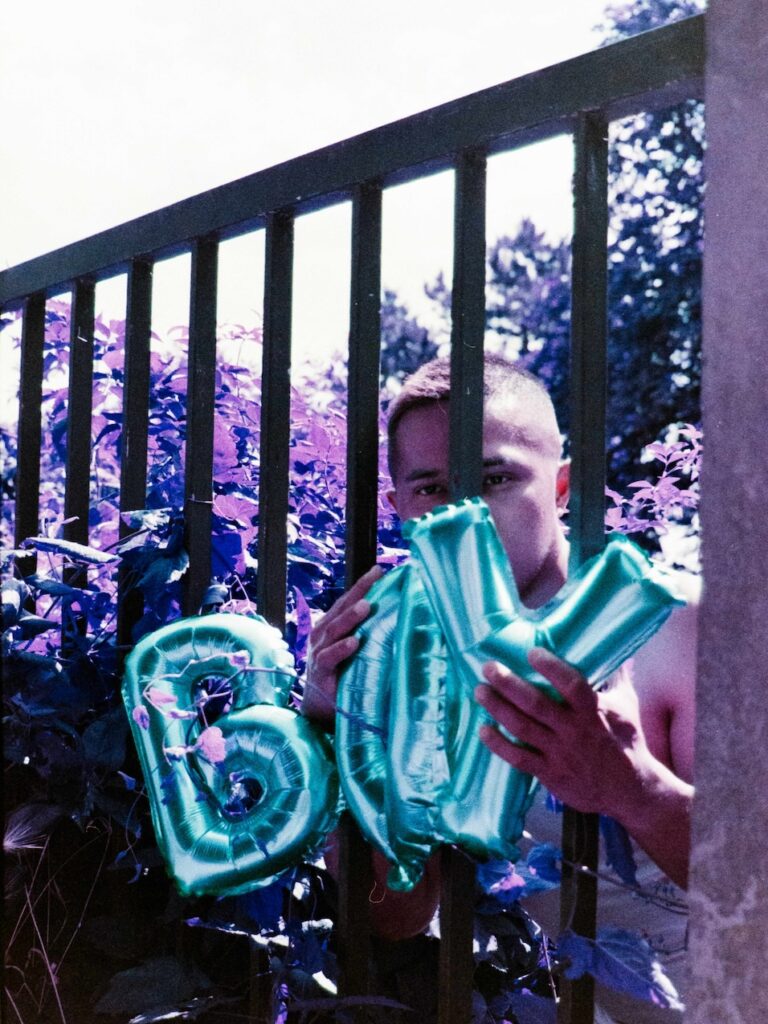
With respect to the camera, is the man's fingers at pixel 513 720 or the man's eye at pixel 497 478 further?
the man's eye at pixel 497 478

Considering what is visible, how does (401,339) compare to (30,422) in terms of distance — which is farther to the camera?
(401,339)

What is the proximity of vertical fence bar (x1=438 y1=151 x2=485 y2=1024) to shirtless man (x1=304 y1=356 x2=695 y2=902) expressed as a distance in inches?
2.8

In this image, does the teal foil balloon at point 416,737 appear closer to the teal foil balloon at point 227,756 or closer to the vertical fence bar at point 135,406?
the teal foil balloon at point 227,756

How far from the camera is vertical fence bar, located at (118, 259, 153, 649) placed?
198 centimetres

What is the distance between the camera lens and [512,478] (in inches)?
60.6

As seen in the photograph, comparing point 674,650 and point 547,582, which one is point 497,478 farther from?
point 674,650

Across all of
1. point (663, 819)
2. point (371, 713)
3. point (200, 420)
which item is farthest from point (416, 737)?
point (200, 420)

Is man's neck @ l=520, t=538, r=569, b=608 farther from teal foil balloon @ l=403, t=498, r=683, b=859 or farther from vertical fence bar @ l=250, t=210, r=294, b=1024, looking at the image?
vertical fence bar @ l=250, t=210, r=294, b=1024

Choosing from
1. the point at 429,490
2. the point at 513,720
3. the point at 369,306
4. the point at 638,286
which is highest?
the point at 638,286

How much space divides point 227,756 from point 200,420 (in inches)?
22.8

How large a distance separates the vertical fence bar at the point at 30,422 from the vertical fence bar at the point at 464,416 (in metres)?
1.17

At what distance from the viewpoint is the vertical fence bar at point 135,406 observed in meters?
1.98

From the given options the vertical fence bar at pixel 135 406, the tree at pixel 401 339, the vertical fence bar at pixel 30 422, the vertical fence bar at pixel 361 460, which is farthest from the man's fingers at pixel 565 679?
the tree at pixel 401 339

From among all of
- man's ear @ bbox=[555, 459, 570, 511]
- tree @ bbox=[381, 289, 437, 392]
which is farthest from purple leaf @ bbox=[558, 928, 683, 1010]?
tree @ bbox=[381, 289, 437, 392]
